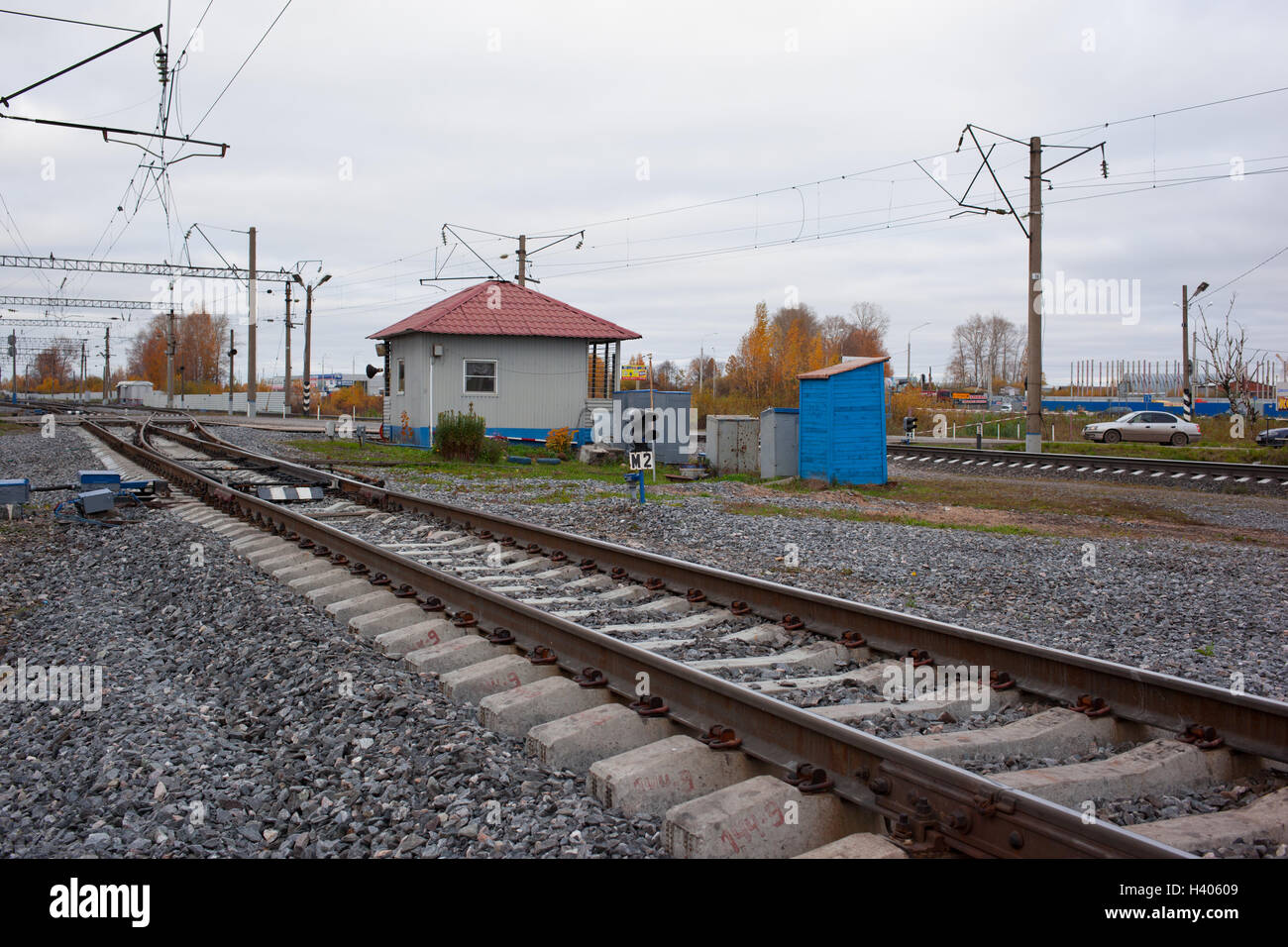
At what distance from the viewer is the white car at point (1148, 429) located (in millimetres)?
35875

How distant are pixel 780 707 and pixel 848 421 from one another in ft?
48.8

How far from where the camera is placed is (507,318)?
27781 millimetres

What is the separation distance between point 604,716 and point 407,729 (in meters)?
0.89

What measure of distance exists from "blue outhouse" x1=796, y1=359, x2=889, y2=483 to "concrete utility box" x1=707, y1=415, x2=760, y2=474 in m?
2.25

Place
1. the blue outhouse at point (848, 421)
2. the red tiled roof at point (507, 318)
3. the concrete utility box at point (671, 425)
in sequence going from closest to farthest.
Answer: the blue outhouse at point (848, 421) → the concrete utility box at point (671, 425) → the red tiled roof at point (507, 318)

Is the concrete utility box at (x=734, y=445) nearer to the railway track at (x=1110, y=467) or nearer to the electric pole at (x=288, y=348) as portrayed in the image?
the railway track at (x=1110, y=467)

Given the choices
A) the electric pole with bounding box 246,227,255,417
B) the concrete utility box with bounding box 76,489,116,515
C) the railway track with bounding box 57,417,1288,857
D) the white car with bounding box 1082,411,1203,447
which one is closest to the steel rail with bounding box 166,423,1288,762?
the railway track with bounding box 57,417,1288,857

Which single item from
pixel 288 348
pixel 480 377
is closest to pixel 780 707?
pixel 480 377

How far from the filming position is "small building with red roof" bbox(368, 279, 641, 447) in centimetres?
2697

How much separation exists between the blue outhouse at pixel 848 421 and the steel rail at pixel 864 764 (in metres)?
13.0

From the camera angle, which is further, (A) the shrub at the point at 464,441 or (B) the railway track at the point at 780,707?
(A) the shrub at the point at 464,441

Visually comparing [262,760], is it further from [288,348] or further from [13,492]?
[288,348]

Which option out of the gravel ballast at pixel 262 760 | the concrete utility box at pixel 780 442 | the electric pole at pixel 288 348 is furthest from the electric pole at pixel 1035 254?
the electric pole at pixel 288 348

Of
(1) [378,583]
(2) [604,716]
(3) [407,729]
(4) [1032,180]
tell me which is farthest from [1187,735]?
(4) [1032,180]
